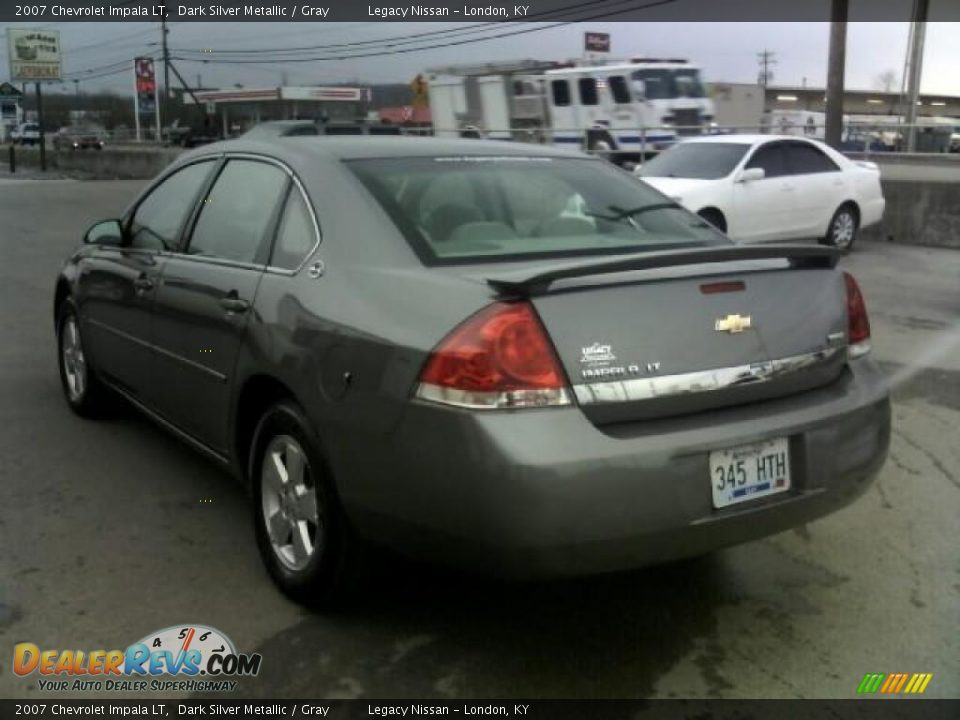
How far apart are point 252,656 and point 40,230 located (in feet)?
49.3

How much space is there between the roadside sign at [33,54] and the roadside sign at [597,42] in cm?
2810

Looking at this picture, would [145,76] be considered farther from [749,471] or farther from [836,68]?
[749,471]

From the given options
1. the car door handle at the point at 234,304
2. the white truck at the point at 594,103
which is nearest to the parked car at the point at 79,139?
the white truck at the point at 594,103

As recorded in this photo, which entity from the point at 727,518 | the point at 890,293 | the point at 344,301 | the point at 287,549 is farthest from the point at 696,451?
the point at 890,293

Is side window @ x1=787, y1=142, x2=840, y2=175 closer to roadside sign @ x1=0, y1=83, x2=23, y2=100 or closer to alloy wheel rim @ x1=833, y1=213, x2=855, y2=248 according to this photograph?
alloy wheel rim @ x1=833, y1=213, x2=855, y2=248

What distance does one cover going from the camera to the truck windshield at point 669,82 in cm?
2269

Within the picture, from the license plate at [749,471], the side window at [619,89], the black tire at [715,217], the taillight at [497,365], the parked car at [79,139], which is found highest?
the side window at [619,89]

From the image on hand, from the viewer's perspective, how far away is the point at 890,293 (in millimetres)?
9922

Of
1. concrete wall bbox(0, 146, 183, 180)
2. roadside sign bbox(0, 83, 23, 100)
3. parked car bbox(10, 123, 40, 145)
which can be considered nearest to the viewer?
concrete wall bbox(0, 146, 183, 180)

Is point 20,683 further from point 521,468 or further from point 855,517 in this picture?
point 855,517

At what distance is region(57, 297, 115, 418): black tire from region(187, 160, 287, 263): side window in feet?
5.03

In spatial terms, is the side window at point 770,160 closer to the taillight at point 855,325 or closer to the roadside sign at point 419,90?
the taillight at point 855,325

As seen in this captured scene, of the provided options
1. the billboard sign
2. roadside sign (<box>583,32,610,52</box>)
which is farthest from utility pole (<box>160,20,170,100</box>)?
roadside sign (<box>583,32,610,52</box>)

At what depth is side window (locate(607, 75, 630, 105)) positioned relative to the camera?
74.5ft
